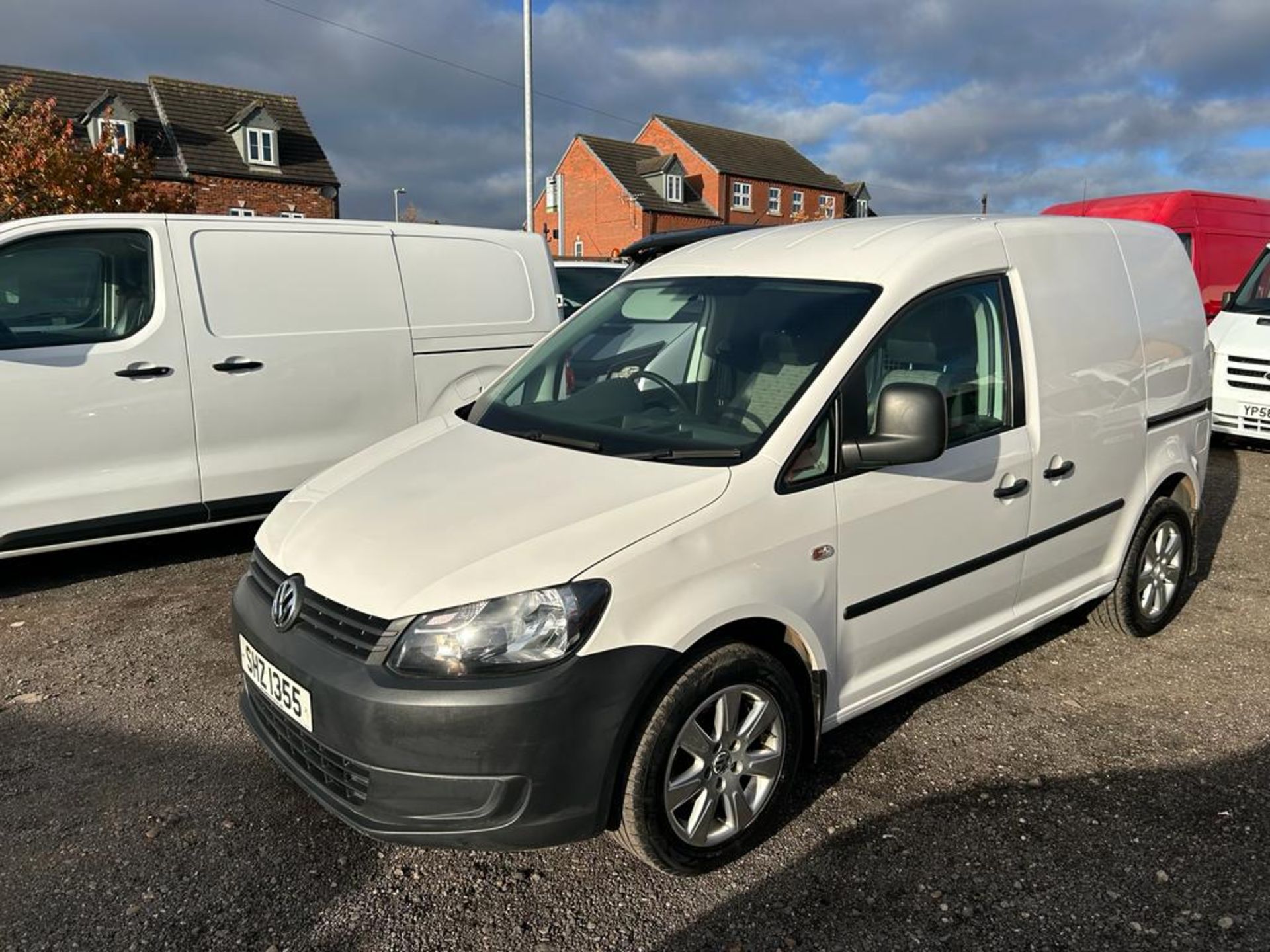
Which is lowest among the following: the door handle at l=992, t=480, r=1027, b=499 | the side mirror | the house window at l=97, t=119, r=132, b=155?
the door handle at l=992, t=480, r=1027, b=499

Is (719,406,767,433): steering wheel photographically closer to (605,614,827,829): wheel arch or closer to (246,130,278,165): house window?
(605,614,827,829): wheel arch

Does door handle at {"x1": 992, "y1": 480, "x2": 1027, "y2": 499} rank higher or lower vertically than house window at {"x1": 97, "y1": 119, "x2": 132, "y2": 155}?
lower

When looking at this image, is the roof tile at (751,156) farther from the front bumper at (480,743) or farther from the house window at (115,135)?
the front bumper at (480,743)

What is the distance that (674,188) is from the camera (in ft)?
147

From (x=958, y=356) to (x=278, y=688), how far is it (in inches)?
96.6

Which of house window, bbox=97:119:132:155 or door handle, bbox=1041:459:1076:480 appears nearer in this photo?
door handle, bbox=1041:459:1076:480

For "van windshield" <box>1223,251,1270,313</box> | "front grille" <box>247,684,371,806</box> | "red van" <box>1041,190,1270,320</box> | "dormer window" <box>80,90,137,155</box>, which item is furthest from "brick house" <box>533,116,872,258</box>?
"front grille" <box>247,684,371,806</box>

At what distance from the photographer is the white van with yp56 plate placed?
229 cm

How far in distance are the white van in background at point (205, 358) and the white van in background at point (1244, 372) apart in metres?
6.68

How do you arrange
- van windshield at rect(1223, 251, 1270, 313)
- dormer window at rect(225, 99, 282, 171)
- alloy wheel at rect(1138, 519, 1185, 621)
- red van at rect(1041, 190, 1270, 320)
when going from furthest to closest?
dormer window at rect(225, 99, 282, 171) < red van at rect(1041, 190, 1270, 320) < van windshield at rect(1223, 251, 1270, 313) < alloy wheel at rect(1138, 519, 1185, 621)

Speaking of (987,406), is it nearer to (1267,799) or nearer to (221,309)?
(1267,799)

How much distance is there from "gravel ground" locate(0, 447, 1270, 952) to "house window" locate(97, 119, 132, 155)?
11.3m

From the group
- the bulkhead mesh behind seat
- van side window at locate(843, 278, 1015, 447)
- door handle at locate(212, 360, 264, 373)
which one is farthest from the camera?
door handle at locate(212, 360, 264, 373)

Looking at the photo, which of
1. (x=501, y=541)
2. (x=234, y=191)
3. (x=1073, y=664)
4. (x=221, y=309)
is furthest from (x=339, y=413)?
(x=234, y=191)
